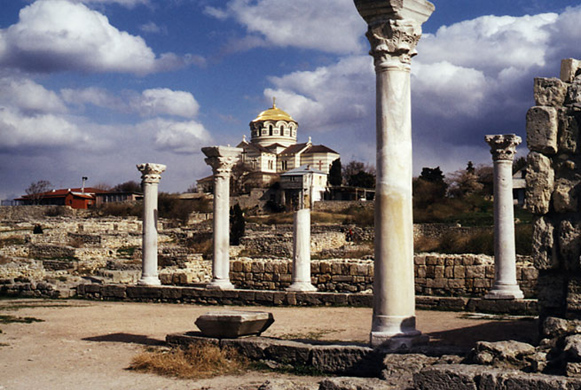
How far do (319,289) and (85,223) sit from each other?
1405 inches

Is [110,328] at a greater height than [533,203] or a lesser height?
lesser

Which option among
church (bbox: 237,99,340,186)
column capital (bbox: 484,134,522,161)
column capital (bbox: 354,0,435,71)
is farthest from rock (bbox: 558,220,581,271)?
church (bbox: 237,99,340,186)

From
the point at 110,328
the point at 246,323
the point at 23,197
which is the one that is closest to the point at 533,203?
the point at 246,323

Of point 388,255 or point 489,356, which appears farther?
point 388,255

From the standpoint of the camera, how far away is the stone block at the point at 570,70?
26.2ft

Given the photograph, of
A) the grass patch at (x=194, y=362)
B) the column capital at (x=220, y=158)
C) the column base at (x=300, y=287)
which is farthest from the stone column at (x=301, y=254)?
the grass patch at (x=194, y=362)

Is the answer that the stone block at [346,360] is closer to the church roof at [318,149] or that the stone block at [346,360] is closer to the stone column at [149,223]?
the stone column at [149,223]

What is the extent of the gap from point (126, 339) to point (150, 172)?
9.49 meters

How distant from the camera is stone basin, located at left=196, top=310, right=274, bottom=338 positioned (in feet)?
30.7

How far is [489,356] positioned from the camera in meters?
6.53

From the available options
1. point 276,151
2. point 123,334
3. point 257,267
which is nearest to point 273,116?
point 276,151

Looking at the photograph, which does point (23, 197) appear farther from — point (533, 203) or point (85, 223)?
point (533, 203)

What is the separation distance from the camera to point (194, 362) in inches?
347

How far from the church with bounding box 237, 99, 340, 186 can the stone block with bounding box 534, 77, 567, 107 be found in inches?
3181
